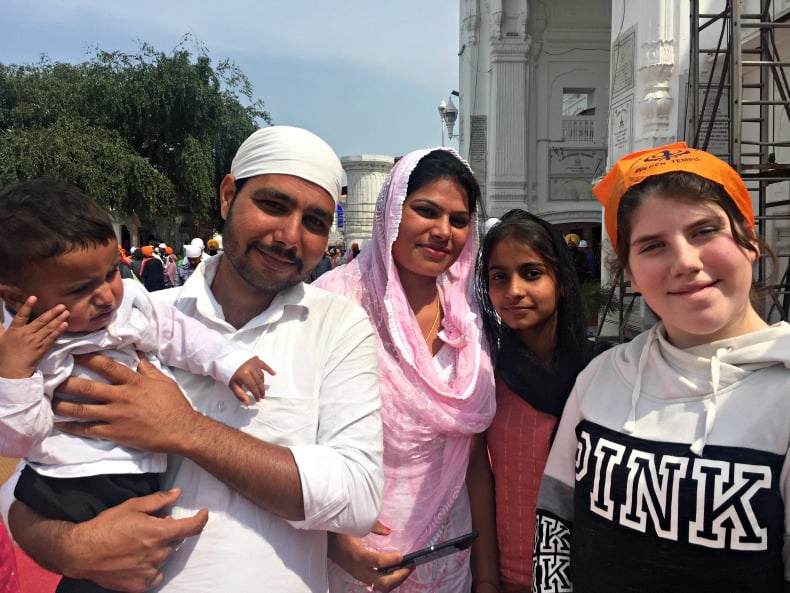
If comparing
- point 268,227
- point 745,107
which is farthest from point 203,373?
point 745,107

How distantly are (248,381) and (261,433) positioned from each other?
0.13m

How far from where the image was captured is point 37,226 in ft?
4.26

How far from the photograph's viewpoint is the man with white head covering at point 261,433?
49.9 inches

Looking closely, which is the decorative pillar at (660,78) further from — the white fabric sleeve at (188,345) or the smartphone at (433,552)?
the white fabric sleeve at (188,345)

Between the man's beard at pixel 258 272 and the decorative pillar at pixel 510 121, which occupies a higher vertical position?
the decorative pillar at pixel 510 121

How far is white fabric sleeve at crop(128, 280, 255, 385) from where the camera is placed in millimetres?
1391

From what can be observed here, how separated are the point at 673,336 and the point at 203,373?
106 centimetres

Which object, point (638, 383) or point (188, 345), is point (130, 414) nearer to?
point (188, 345)

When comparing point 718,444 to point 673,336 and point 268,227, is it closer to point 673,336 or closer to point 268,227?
point 673,336

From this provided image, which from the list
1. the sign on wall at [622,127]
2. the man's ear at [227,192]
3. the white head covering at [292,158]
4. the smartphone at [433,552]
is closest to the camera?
the white head covering at [292,158]

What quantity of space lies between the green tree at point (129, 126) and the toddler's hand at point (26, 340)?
691 inches

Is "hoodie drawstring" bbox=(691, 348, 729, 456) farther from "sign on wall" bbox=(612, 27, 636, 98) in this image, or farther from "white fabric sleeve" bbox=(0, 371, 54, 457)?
"sign on wall" bbox=(612, 27, 636, 98)

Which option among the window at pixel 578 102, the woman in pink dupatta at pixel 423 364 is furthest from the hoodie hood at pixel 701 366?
the window at pixel 578 102

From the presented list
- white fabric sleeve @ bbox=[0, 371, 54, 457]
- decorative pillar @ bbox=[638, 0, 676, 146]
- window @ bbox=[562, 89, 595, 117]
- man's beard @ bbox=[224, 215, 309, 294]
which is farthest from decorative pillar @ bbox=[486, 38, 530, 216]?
white fabric sleeve @ bbox=[0, 371, 54, 457]
